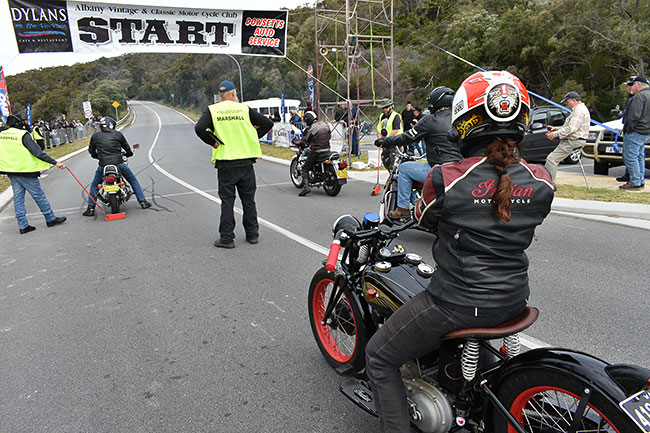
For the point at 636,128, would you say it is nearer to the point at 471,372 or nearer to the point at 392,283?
the point at 392,283

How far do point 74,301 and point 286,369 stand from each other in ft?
9.47

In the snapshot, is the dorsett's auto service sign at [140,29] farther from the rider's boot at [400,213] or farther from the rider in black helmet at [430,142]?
the rider's boot at [400,213]

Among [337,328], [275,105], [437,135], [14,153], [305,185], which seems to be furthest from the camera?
[275,105]

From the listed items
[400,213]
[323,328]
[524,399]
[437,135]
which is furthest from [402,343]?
[400,213]

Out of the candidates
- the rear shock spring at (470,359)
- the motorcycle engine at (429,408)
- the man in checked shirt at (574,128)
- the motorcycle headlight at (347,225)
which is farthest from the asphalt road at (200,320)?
the man in checked shirt at (574,128)

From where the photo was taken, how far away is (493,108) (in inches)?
78.2

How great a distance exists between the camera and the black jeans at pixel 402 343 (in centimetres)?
212

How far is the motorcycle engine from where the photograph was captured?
232 cm

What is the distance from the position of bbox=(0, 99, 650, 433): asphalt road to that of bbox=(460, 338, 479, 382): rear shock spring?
0.94 meters

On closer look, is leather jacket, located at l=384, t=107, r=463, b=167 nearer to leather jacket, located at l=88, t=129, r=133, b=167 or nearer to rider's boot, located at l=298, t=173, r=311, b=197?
rider's boot, located at l=298, t=173, r=311, b=197

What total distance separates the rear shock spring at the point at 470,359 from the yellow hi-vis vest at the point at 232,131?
4907 millimetres

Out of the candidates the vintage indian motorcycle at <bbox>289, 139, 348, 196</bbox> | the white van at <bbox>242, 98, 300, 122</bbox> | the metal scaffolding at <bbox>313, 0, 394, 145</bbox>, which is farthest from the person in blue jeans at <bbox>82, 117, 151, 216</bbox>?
the white van at <bbox>242, 98, 300, 122</bbox>

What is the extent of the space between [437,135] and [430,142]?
0.14 m

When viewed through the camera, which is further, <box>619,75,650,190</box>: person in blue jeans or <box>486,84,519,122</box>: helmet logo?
<box>619,75,650,190</box>: person in blue jeans
